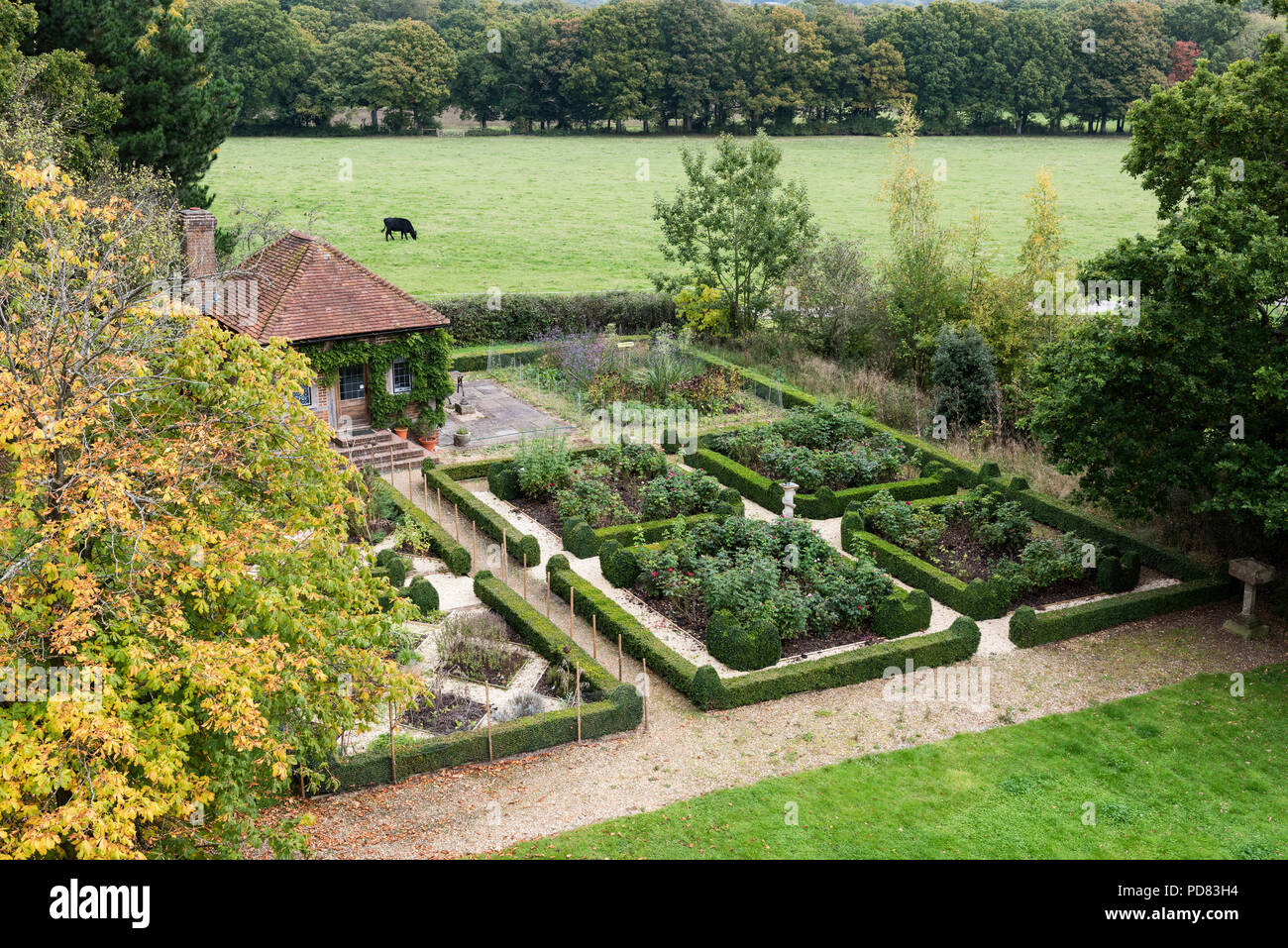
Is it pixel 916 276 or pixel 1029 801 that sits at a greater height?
pixel 916 276

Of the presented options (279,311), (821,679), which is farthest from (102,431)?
(279,311)

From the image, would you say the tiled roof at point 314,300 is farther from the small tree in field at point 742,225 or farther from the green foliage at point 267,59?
the green foliage at point 267,59

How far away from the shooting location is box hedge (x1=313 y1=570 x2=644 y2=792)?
15180 mm

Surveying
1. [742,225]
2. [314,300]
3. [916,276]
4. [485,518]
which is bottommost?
[485,518]

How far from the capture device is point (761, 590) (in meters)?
19.0

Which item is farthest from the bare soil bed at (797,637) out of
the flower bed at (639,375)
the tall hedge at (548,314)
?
the tall hedge at (548,314)

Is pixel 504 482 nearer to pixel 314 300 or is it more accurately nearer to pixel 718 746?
pixel 314 300

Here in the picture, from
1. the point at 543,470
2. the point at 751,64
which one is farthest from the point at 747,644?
the point at 751,64

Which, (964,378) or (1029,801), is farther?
(964,378)

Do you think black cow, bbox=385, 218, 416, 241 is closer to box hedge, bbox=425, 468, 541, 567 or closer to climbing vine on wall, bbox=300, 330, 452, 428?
climbing vine on wall, bbox=300, 330, 452, 428

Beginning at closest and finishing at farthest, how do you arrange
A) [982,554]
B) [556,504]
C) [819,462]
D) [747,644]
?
1. [747,644]
2. [982,554]
3. [556,504]
4. [819,462]

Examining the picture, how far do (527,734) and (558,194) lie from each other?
185 ft

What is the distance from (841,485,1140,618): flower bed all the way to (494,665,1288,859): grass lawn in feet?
11.2

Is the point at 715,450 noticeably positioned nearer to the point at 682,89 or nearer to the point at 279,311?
the point at 279,311
